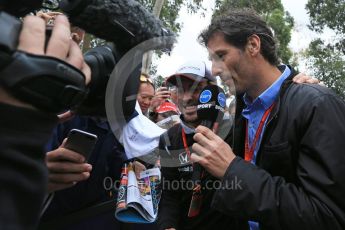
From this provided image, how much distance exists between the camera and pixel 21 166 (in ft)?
2.28

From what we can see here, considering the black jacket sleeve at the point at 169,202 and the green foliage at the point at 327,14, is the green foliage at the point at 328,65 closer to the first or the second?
the green foliage at the point at 327,14

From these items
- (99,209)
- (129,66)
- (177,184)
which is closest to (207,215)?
(177,184)

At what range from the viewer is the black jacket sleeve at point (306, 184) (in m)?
1.54

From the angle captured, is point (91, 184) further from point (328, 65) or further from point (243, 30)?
point (328, 65)

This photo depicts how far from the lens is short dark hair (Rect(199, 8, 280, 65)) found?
2.36 metres

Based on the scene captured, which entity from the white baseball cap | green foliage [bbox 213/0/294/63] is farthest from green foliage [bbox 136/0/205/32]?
the white baseball cap

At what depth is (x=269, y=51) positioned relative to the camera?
236 cm

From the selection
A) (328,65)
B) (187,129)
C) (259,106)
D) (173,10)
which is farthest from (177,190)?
(328,65)

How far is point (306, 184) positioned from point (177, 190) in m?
1.17

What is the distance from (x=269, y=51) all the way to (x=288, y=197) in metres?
1.02

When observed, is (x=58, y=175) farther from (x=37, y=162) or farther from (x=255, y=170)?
(x=255, y=170)

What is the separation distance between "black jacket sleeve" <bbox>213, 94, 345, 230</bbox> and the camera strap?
3.29 feet

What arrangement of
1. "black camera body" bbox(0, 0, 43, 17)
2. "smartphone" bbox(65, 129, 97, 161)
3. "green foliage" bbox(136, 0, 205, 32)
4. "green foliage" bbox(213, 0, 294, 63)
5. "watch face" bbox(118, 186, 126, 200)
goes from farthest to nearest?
"green foliage" bbox(213, 0, 294, 63), "green foliage" bbox(136, 0, 205, 32), "watch face" bbox(118, 186, 126, 200), "smartphone" bbox(65, 129, 97, 161), "black camera body" bbox(0, 0, 43, 17)

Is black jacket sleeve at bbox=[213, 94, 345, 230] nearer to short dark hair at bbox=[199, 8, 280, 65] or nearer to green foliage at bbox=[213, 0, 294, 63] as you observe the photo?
short dark hair at bbox=[199, 8, 280, 65]
